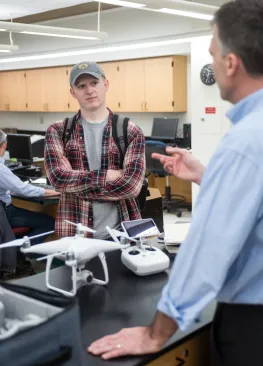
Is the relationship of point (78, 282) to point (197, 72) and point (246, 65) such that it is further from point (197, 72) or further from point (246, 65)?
point (197, 72)

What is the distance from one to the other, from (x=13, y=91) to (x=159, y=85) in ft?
12.6

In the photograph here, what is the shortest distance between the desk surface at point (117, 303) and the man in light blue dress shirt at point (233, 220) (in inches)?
6.7

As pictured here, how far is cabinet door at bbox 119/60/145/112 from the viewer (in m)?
7.34

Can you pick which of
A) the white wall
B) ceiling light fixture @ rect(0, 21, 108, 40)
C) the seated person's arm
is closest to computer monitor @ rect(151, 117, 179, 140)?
the white wall

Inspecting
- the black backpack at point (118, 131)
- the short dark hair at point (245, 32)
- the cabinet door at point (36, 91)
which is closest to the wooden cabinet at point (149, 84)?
the cabinet door at point (36, 91)

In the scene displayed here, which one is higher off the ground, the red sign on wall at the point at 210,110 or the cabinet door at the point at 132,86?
the cabinet door at the point at 132,86

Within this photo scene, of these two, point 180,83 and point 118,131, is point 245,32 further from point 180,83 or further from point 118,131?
point 180,83

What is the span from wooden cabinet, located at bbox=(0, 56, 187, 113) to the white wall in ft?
3.66

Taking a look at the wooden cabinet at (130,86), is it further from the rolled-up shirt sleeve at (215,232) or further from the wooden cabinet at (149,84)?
the rolled-up shirt sleeve at (215,232)

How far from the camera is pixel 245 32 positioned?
100 centimetres

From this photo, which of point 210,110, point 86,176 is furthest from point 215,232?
point 210,110

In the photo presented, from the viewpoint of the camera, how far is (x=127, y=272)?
66.0 inches

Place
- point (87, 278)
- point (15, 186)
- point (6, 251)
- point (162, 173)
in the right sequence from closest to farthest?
1. point (87, 278)
2. point (6, 251)
3. point (15, 186)
4. point (162, 173)

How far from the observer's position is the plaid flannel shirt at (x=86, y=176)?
2195mm
